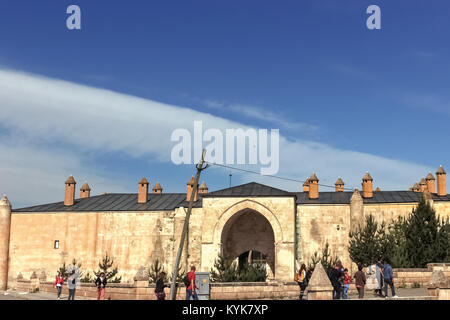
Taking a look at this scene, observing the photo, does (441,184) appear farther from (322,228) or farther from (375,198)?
(322,228)

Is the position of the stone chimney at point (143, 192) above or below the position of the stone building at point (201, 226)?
above

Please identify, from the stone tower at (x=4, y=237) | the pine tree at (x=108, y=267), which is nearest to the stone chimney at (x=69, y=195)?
the stone tower at (x=4, y=237)

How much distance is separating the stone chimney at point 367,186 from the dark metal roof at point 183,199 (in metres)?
0.46

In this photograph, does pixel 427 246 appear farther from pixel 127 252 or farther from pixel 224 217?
pixel 127 252

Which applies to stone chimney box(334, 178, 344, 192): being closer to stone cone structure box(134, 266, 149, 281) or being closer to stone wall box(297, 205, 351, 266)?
stone wall box(297, 205, 351, 266)

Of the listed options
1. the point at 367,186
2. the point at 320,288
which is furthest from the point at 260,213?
the point at 320,288

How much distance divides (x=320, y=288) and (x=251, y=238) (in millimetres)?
21620

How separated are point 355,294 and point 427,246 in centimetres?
604

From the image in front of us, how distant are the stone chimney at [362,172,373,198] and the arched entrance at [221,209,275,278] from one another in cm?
720

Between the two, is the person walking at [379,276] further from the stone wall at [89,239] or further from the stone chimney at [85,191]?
the stone chimney at [85,191]

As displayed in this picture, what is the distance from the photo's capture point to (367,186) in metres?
36.7

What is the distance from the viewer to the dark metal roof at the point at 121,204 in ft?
126

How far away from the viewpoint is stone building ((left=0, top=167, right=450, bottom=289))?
33.1 meters
